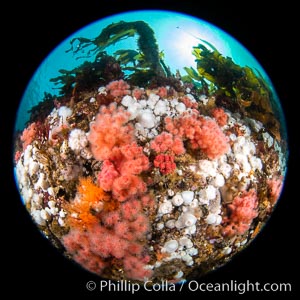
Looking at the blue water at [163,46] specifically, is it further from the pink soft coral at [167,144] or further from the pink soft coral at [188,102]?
the pink soft coral at [167,144]

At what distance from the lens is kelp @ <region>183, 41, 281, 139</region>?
200 inches

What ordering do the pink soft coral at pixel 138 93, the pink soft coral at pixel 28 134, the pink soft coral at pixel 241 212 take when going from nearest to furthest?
the pink soft coral at pixel 138 93 → the pink soft coral at pixel 241 212 → the pink soft coral at pixel 28 134

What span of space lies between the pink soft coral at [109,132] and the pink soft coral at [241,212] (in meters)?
1.38

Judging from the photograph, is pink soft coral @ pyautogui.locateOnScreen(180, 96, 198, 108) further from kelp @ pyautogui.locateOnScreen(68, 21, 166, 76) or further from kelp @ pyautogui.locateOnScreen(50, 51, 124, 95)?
kelp @ pyautogui.locateOnScreen(50, 51, 124, 95)

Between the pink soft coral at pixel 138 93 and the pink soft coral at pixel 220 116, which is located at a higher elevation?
the pink soft coral at pixel 138 93

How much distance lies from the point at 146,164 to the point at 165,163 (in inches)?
7.6

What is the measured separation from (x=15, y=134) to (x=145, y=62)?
Result: 6.32 feet

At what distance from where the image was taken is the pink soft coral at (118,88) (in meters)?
4.84

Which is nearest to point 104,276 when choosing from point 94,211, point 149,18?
point 94,211

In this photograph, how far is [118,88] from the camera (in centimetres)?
488

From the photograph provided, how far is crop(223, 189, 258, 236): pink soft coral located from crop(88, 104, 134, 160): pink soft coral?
1.38m

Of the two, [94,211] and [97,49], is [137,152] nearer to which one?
[94,211]

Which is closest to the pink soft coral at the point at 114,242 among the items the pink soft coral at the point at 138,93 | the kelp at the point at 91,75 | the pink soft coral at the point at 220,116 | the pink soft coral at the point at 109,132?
the pink soft coral at the point at 109,132

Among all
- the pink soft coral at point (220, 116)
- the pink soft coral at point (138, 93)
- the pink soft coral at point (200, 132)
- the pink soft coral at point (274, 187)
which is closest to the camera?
the pink soft coral at point (200, 132)
